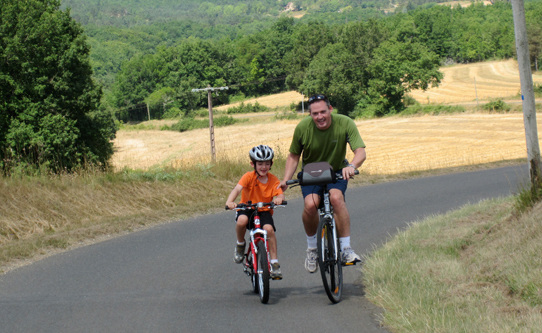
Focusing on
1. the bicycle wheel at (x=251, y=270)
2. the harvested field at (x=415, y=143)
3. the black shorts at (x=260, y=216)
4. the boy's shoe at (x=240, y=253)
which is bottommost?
the harvested field at (x=415, y=143)

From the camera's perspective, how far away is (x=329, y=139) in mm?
5875

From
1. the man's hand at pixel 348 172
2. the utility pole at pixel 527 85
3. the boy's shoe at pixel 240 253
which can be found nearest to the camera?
the man's hand at pixel 348 172

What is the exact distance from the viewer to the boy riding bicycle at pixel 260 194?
19.4ft

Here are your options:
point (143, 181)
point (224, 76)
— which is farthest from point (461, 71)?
point (143, 181)

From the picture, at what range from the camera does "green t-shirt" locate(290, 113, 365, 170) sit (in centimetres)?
583

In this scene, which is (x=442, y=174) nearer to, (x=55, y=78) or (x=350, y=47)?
(x=55, y=78)

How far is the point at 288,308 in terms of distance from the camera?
5711 millimetres

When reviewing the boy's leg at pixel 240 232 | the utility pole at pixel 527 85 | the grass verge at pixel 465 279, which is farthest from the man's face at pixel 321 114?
the utility pole at pixel 527 85

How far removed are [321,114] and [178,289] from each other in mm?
2645

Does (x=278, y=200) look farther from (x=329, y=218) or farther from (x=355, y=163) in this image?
(x=355, y=163)

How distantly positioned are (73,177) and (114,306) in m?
7.00

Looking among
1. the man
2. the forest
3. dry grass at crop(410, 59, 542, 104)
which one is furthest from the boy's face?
the forest

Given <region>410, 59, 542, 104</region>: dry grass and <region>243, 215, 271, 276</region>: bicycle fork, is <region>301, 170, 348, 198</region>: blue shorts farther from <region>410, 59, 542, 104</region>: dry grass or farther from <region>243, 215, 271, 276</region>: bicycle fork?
<region>410, 59, 542, 104</region>: dry grass

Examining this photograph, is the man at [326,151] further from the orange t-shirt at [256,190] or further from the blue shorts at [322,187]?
the orange t-shirt at [256,190]
